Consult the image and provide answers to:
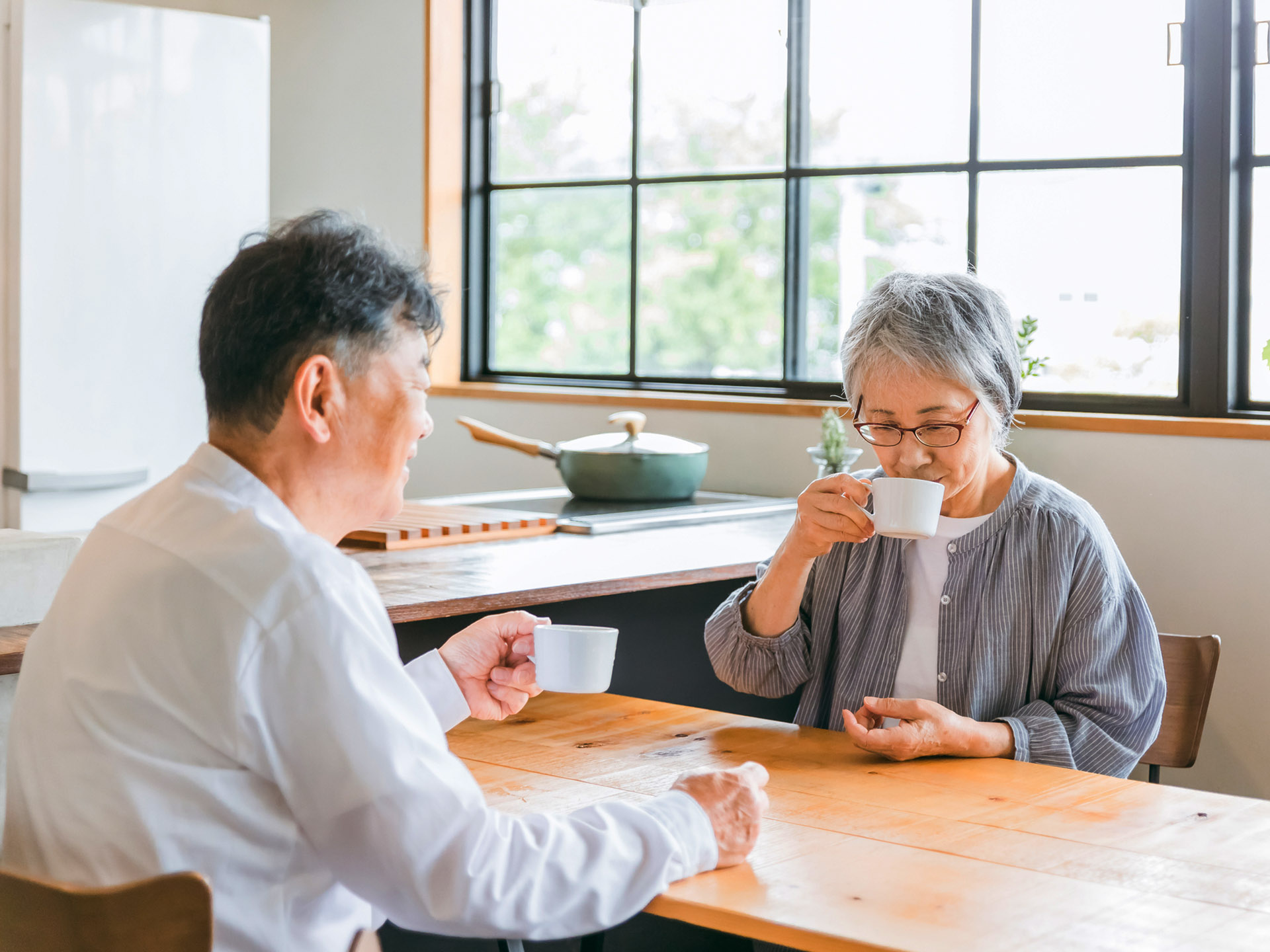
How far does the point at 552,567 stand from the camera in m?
2.28

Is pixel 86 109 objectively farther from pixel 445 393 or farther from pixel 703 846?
pixel 703 846

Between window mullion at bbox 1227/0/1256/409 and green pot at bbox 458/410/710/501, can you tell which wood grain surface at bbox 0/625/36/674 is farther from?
window mullion at bbox 1227/0/1256/409

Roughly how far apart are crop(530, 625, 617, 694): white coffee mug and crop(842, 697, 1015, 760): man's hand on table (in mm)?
309

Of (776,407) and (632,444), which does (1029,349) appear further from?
(632,444)

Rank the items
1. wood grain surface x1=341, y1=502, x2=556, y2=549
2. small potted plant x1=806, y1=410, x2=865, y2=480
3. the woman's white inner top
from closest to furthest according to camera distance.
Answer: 1. the woman's white inner top
2. wood grain surface x1=341, y1=502, x2=556, y2=549
3. small potted plant x1=806, y1=410, x2=865, y2=480

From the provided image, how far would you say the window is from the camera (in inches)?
124

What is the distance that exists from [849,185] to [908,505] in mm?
2245

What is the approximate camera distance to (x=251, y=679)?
3.29 feet

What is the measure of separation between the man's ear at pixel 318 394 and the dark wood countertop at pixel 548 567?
656 mm

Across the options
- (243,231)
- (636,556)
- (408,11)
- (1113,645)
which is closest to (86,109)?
(243,231)

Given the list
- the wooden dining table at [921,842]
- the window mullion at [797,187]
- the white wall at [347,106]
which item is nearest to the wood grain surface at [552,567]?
the wooden dining table at [921,842]

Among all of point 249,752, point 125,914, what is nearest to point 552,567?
point 249,752

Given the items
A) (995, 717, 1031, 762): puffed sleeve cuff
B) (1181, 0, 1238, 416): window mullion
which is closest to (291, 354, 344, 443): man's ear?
(995, 717, 1031, 762): puffed sleeve cuff

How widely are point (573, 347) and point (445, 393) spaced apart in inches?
17.0
